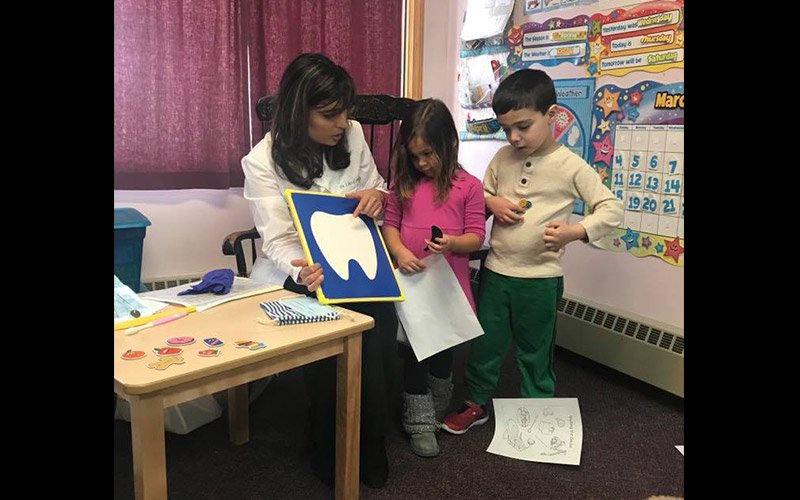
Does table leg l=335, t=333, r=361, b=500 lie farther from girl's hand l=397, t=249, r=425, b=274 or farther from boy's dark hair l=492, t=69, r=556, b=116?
boy's dark hair l=492, t=69, r=556, b=116

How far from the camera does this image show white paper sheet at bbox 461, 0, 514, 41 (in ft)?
7.94

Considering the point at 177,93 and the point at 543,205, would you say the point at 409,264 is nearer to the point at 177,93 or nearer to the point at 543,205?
the point at 543,205

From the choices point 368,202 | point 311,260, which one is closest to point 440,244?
point 368,202

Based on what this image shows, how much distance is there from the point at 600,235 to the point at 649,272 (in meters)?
0.59

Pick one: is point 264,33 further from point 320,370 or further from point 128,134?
point 320,370

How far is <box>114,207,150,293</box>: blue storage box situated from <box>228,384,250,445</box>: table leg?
56cm

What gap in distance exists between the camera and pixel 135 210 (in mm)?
1947

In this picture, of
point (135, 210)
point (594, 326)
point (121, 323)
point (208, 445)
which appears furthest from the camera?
point (594, 326)

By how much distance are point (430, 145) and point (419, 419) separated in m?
0.80

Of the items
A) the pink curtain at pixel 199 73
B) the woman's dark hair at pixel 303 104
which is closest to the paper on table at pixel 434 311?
the woman's dark hair at pixel 303 104

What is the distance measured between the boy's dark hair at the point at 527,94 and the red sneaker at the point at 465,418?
0.90 metres
